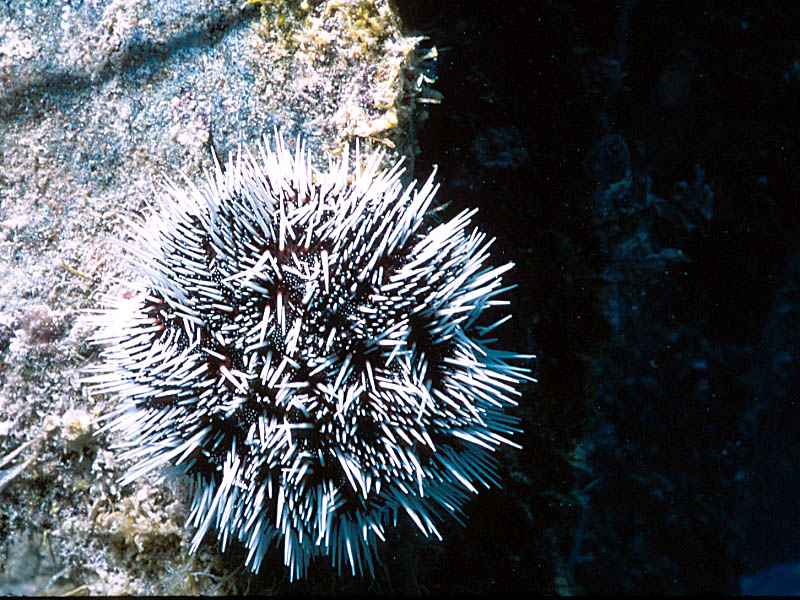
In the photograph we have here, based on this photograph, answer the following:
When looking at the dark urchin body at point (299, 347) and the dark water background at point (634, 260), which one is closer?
the dark urchin body at point (299, 347)

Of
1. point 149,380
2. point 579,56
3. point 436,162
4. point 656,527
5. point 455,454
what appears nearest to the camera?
point 149,380

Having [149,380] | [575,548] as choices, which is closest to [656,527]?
[575,548]

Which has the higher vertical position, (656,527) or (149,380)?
(149,380)

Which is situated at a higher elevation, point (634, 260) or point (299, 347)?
point (634, 260)

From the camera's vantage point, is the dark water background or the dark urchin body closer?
the dark urchin body

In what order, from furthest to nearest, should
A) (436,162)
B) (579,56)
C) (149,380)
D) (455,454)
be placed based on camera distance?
(436,162)
(579,56)
(455,454)
(149,380)

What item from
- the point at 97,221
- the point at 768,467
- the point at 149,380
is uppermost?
the point at 97,221

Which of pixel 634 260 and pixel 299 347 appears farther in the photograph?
pixel 634 260

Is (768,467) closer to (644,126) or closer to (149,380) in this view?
(644,126)
